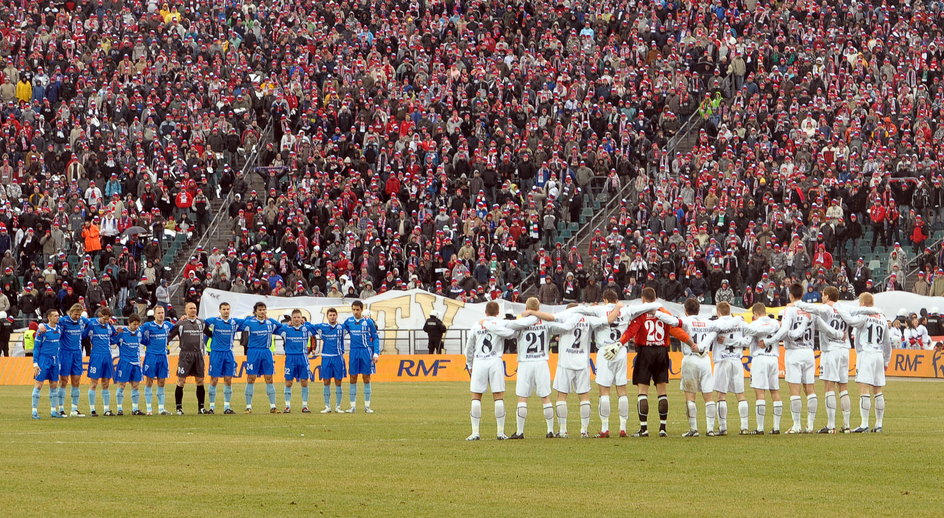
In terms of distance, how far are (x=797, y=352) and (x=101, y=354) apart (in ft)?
46.4

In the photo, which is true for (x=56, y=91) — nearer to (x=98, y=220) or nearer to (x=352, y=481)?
(x=98, y=220)

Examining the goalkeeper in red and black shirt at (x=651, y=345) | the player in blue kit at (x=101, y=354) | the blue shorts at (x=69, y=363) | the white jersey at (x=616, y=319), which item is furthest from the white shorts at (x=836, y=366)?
the blue shorts at (x=69, y=363)

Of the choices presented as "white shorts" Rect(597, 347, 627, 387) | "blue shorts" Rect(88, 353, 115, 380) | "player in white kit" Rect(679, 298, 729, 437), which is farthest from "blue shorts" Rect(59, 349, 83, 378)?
"player in white kit" Rect(679, 298, 729, 437)

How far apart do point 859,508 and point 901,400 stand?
19.7m

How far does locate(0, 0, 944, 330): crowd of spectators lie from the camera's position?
48.2 m

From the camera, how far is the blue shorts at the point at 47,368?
100 ft

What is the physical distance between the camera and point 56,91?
58.5m

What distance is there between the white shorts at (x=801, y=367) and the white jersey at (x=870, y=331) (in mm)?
810

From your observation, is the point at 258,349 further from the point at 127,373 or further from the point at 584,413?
the point at 584,413

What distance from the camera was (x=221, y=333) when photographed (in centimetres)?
3212

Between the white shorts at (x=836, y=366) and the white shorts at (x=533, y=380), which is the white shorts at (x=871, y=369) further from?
the white shorts at (x=533, y=380)

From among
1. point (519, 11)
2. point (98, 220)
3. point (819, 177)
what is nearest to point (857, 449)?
point (819, 177)

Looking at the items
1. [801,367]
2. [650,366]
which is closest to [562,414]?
[650,366]

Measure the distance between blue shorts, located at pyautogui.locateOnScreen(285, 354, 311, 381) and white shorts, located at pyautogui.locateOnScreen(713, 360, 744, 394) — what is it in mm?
10513
